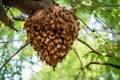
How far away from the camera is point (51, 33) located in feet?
6.68

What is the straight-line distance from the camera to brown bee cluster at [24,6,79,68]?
6.66 ft

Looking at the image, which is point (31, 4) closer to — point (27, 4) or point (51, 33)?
point (27, 4)

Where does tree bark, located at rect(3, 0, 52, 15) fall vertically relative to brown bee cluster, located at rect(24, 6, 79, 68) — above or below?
above

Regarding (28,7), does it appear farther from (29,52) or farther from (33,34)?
(29,52)

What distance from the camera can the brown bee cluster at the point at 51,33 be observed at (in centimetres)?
203

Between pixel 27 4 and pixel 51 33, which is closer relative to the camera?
pixel 51 33

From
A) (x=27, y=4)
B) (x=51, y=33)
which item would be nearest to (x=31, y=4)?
(x=27, y=4)

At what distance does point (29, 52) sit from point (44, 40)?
214 cm

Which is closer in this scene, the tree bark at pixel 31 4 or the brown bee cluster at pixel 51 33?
the brown bee cluster at pixel 51 33

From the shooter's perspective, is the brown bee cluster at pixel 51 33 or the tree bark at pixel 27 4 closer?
the brown bee cluster at pixel 51 33

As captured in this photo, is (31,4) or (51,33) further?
(31,4)

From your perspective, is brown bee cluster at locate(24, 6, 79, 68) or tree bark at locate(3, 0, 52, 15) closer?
brown bee cluster at locate(24, 6, 79, 68)

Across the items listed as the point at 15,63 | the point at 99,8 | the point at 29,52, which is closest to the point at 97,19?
the point at 99,8

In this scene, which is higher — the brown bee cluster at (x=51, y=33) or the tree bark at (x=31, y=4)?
the tree bark at (x=31, y=4)
